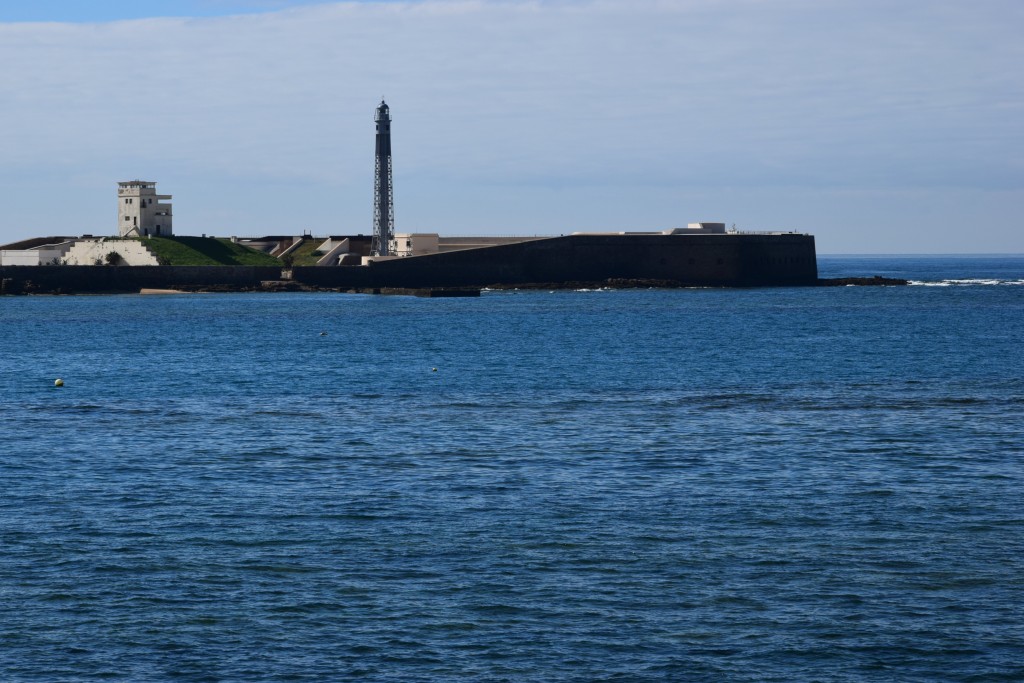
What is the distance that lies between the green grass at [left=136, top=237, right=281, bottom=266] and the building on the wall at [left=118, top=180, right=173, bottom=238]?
2640mm

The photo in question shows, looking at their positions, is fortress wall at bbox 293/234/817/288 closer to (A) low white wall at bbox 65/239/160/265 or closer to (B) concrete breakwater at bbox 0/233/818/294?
(B) concrete breakwater at bbox 0/233/818/294

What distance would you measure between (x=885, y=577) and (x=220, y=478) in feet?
46.0

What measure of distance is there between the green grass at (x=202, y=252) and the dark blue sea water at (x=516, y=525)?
85.0 metres

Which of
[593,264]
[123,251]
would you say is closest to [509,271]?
[593,264]

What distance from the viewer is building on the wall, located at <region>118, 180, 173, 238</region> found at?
466 ft

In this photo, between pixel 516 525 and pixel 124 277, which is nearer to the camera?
pixel 516 525

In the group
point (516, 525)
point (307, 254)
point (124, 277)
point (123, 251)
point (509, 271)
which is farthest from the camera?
point (307, 254)

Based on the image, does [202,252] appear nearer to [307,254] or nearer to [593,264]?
[307,254]

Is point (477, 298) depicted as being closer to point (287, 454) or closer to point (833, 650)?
point (287, 454)

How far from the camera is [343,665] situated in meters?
16.5

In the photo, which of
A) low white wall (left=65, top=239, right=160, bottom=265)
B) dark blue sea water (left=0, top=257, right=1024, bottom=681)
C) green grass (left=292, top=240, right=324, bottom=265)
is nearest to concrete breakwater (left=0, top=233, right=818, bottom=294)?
low white wall (left=65, top=239, right=160, bottom=265)

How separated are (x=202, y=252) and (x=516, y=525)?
121162 millimetres

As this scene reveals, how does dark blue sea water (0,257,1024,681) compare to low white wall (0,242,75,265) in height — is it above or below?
below

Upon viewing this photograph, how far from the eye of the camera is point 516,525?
2367 centimetres
